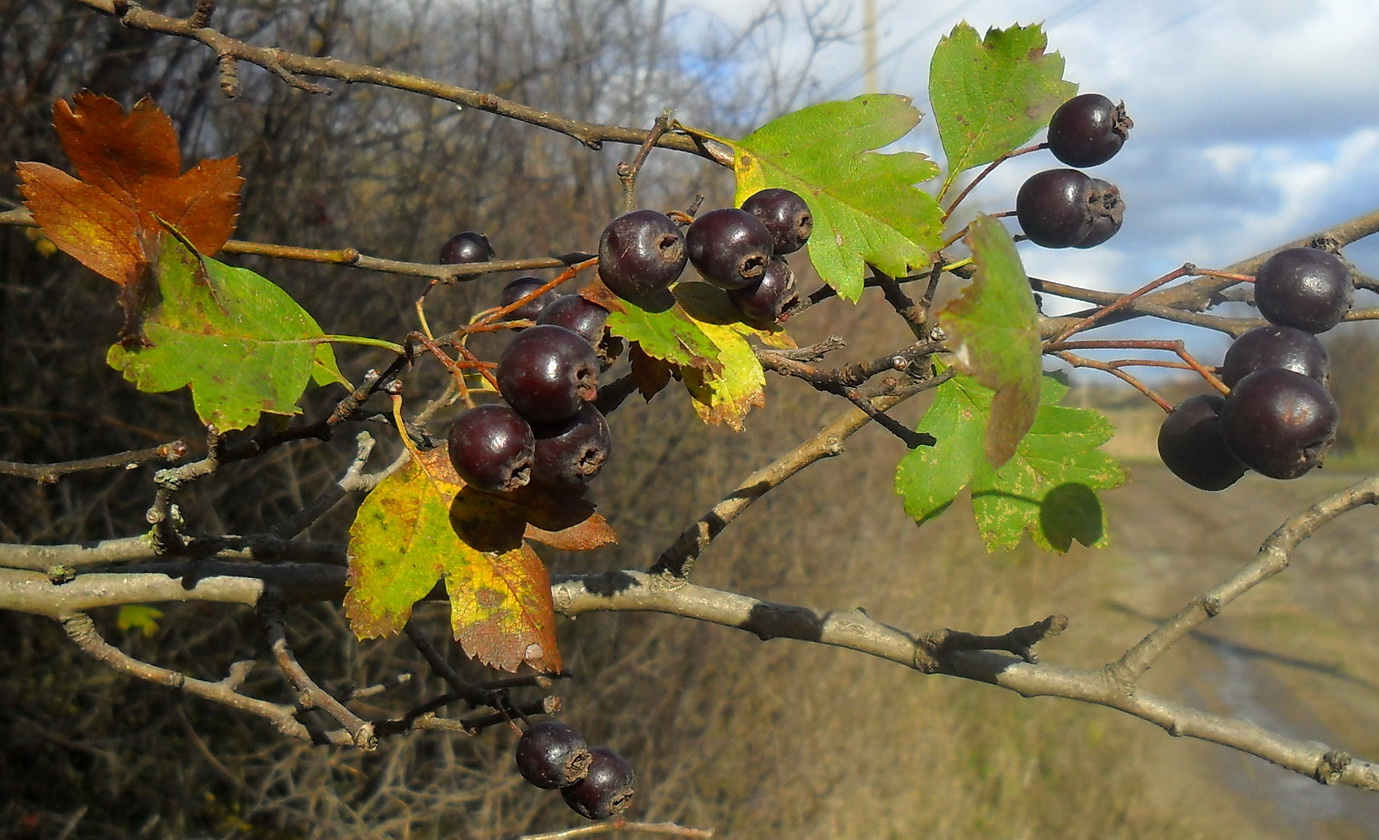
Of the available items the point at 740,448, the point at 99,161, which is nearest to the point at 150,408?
the point at 740,448

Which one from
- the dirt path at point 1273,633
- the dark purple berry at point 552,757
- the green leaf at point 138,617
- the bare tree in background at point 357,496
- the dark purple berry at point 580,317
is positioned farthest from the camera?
the dirt path at point 1273,633

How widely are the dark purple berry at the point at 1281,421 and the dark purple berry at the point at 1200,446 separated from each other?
8 centimetres

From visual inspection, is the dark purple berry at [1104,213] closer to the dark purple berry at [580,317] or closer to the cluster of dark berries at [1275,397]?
the cluster of dark berries at [1275,397]

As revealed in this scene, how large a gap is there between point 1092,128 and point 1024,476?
345 millimetres

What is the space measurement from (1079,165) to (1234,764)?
1023 cm

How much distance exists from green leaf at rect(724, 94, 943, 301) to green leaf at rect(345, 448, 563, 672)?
350mm

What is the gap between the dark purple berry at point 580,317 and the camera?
749 millimetres

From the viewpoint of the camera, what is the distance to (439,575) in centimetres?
81

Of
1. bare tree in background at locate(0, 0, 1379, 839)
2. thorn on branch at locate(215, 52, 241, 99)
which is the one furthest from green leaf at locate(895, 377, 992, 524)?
bare tree in background at locate(0, 0, 1379, 839)

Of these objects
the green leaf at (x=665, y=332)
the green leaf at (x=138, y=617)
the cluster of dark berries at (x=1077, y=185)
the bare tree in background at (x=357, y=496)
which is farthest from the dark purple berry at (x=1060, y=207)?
the green leaf at (x=138, y=617)

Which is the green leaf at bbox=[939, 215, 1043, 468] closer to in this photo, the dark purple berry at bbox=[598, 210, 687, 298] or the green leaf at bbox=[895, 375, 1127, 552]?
the dark purple berry at bbox=[598, 210, 687, 298]

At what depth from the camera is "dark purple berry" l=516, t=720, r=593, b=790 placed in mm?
1104

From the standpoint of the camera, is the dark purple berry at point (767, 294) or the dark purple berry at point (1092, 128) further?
the dark purple berry at point (1092, 128)

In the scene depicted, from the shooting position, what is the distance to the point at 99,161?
754mm
